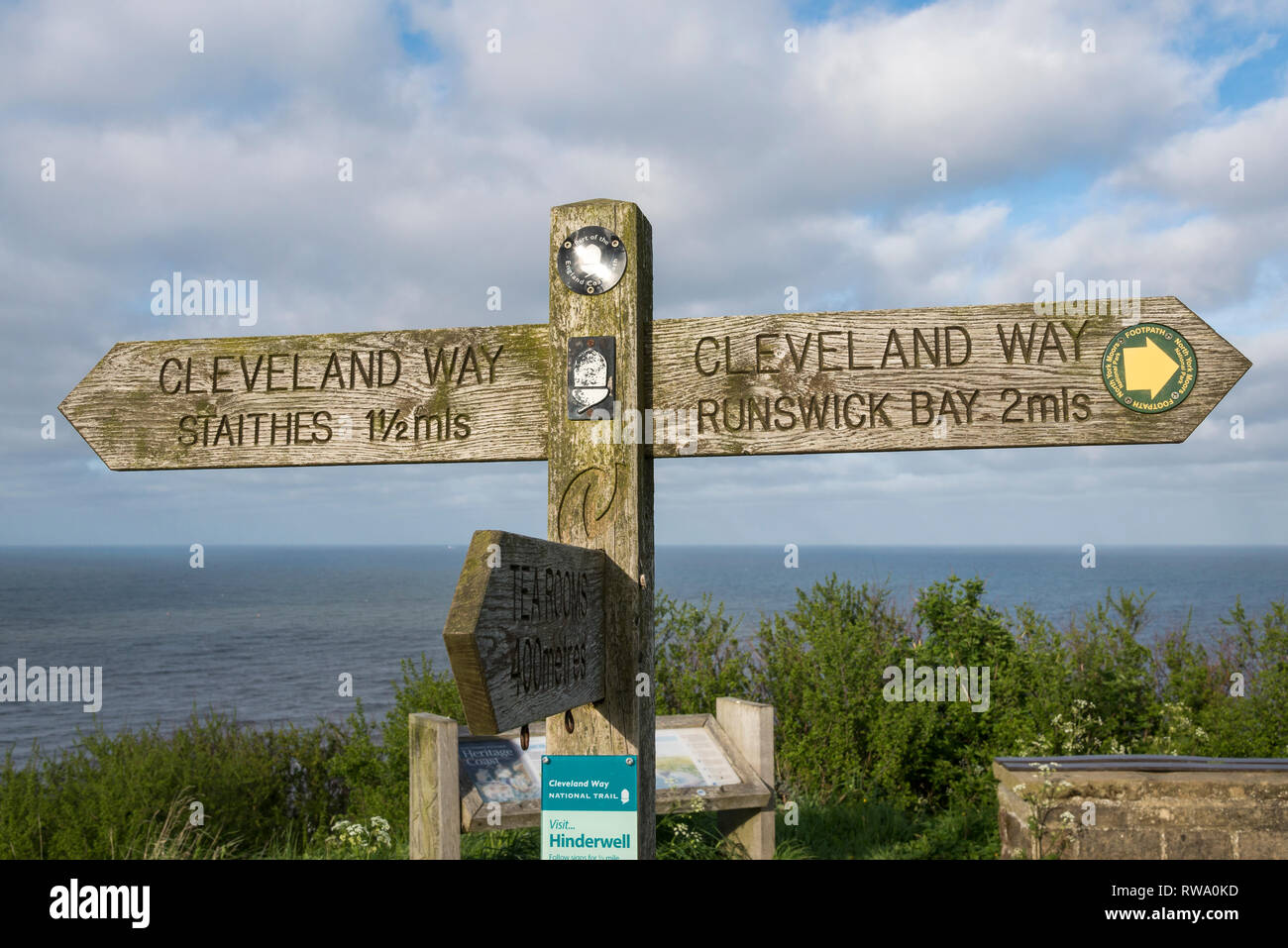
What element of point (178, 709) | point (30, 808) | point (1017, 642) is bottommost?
point (178, 709)

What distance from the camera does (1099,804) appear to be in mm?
5074

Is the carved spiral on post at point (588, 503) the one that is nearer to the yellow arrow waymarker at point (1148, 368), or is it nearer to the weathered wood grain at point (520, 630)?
the weathered wood grain at point (520, 630)

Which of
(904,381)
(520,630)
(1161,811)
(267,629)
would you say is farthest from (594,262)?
(267,629)

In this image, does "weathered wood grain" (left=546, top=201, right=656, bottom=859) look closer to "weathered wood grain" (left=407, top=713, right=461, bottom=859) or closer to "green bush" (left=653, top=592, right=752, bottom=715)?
"weathered wood grain" (left=407, top=713, right=461, bottom=859)

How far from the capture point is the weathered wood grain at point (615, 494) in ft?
8.00

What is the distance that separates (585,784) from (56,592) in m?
79.2

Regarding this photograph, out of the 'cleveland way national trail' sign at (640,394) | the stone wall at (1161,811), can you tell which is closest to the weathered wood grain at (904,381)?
the 'cleveland way national trail' sign at (640,394)

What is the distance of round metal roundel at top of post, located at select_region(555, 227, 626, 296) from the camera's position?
2.56 m

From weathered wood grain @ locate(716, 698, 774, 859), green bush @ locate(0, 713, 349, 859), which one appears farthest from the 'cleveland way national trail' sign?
green bush @ locate(0, 713, 349, 859)

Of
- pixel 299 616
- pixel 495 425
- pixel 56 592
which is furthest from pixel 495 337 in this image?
pixel 56 592

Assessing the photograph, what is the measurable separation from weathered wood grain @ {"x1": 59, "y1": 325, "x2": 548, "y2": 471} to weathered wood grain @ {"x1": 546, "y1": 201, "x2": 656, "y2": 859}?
0.12 metres

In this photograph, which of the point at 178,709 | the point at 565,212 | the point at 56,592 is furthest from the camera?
the point at 56,592

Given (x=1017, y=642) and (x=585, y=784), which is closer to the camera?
(x=585, y=784)

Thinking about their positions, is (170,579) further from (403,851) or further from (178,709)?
(403,851)
